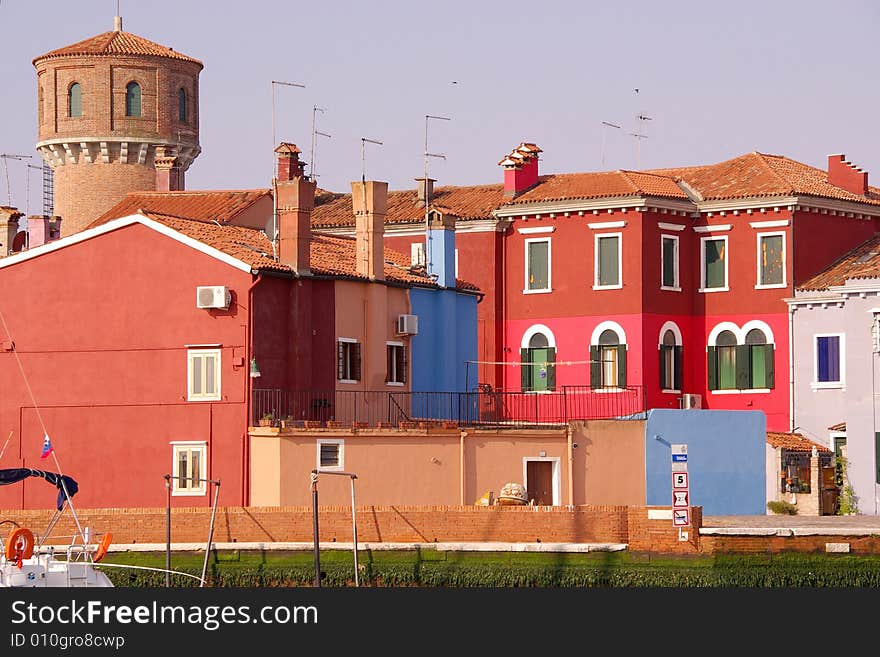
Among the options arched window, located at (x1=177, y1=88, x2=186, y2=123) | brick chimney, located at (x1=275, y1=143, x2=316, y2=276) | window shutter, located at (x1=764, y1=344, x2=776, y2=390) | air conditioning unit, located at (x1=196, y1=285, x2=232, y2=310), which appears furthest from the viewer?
arched window, located at (x1=177, y1=88, x2=186, y2=123)

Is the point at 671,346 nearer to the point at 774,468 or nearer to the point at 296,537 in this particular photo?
the point at 774,468

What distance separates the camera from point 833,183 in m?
61.4

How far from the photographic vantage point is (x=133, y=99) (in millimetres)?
73750

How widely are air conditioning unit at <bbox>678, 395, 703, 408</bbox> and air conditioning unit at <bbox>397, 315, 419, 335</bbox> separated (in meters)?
9.83

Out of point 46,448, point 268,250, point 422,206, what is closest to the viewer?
point 46,448

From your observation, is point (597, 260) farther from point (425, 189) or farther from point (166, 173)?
point (166, 173)

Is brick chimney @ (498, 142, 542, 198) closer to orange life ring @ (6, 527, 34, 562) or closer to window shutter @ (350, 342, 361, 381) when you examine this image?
window shutter @ (350, 342, 361, 381)

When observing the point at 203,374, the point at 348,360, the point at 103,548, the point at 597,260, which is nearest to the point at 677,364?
the point at 597,260

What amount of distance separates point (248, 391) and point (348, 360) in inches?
138

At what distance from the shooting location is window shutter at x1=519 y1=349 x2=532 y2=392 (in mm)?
59625


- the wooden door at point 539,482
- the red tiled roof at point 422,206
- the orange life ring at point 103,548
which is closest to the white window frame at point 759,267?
the red tiled roof at point 422,206

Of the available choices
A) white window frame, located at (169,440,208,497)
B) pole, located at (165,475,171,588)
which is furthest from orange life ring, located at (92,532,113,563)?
white window frame, located at (169,440,208,497)

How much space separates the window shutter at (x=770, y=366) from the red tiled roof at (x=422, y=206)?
28.5 ft

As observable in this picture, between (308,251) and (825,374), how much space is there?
14.8 meters
